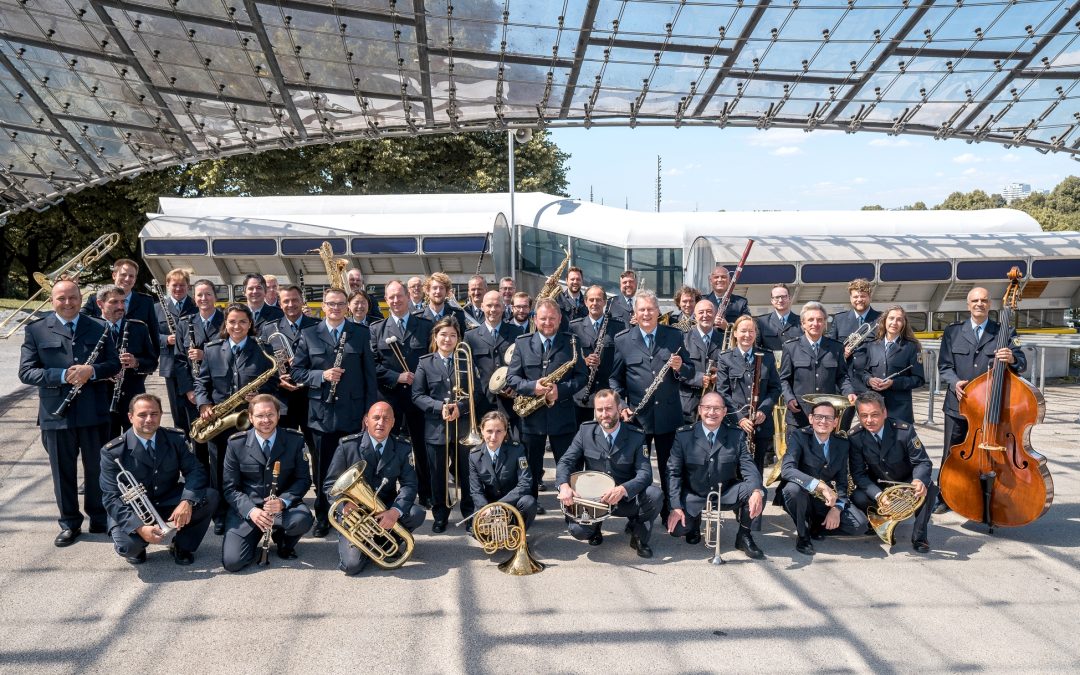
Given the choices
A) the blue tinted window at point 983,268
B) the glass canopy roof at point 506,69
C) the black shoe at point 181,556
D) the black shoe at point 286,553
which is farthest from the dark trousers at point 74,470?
the blue tinted window at point 983,268

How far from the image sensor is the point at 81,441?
18.6 ft

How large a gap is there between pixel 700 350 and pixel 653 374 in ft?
2.58

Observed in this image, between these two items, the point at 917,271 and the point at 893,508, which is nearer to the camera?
the point at 893,508

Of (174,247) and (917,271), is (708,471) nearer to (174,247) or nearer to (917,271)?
(917,271)

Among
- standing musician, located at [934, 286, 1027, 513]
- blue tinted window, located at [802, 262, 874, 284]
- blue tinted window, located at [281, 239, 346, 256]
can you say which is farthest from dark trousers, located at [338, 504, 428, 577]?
blue tinted window, located at [281, 239, 346, 256]

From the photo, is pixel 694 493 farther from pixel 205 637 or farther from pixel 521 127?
pixel 521 127

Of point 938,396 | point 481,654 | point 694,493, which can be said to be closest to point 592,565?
point 694,493

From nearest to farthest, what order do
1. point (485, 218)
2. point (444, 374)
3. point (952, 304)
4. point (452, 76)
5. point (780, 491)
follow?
point (780, 491), point (444, 374), point (452, 76), point (952, 304), point (485, 218)

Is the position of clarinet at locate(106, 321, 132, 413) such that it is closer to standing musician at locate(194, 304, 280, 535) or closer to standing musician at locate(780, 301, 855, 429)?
standing musician at locate(194, 304, 280, 535)

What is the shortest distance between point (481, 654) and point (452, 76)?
6.90m

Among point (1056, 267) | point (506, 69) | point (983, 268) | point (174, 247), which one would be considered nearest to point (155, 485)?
point (506, 69)

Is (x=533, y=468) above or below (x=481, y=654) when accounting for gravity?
above

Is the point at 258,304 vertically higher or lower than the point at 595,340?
higher

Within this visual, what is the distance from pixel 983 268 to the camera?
38.8 feet
